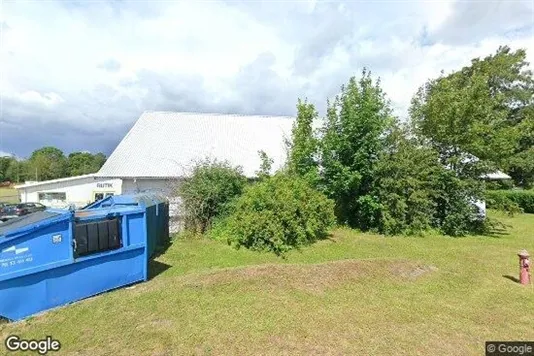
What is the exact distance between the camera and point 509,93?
31.4 metres

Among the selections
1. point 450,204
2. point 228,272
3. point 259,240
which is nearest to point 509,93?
point 450,204

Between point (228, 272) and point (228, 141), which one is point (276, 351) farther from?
point (228, 141)

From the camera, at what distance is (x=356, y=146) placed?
1508 centimetres

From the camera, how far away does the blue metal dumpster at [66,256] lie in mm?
6094

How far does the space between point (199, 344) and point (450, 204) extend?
13389mm

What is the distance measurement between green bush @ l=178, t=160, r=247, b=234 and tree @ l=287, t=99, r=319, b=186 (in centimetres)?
352

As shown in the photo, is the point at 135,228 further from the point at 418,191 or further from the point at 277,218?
the point at 418,191

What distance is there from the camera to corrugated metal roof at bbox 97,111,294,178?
64.1 feet

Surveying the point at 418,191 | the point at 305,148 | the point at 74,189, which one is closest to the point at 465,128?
the point at 418,191

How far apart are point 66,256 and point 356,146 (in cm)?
1180

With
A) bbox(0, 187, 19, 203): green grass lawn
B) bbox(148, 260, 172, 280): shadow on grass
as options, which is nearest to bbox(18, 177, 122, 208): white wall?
bbox(0, 187, 19, 203): green grass lawn

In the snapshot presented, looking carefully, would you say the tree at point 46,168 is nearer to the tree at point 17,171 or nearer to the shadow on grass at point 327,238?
the tree at point 17,171

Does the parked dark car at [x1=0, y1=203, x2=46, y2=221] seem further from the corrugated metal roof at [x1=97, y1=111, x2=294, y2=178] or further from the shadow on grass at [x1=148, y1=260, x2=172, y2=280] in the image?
the shadow on grass at [x1=148, y1=260, x2=172, y2=280]

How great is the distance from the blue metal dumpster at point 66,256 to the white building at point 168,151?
10.6m
